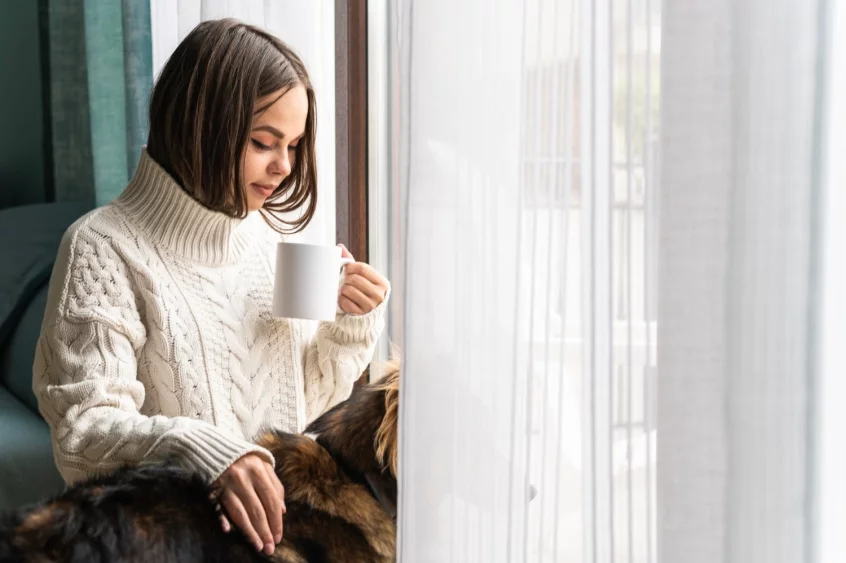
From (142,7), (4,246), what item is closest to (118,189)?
(4,246)

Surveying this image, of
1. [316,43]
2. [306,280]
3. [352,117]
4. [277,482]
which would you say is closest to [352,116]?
[352,117]

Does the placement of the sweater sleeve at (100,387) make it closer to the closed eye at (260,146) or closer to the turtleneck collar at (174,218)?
the turtleneck collar at (174,218)

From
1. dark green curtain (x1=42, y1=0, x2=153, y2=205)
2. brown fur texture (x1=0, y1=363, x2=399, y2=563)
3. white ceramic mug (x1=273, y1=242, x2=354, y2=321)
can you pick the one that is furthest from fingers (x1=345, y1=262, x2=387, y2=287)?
dark green curtain (x1=42, y1=0, x2=153, y2=205)

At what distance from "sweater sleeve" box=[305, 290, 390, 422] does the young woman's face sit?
0.20m

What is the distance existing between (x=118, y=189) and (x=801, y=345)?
177cm

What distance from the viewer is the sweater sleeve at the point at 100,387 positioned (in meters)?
0.86

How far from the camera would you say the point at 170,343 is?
1.06m

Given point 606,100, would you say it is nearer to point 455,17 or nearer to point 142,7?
point 455,17

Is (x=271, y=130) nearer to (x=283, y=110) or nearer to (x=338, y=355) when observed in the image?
(x=283, y=110)

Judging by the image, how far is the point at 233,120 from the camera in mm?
1046

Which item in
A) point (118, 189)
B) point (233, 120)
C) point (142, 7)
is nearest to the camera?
point (233, 120)

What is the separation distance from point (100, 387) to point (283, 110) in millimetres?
396

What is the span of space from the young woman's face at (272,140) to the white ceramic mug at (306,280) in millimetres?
133

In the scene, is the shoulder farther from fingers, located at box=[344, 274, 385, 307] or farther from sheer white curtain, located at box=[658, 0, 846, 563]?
sheer white curtain, located at box=[658, 0, 846, 563]
